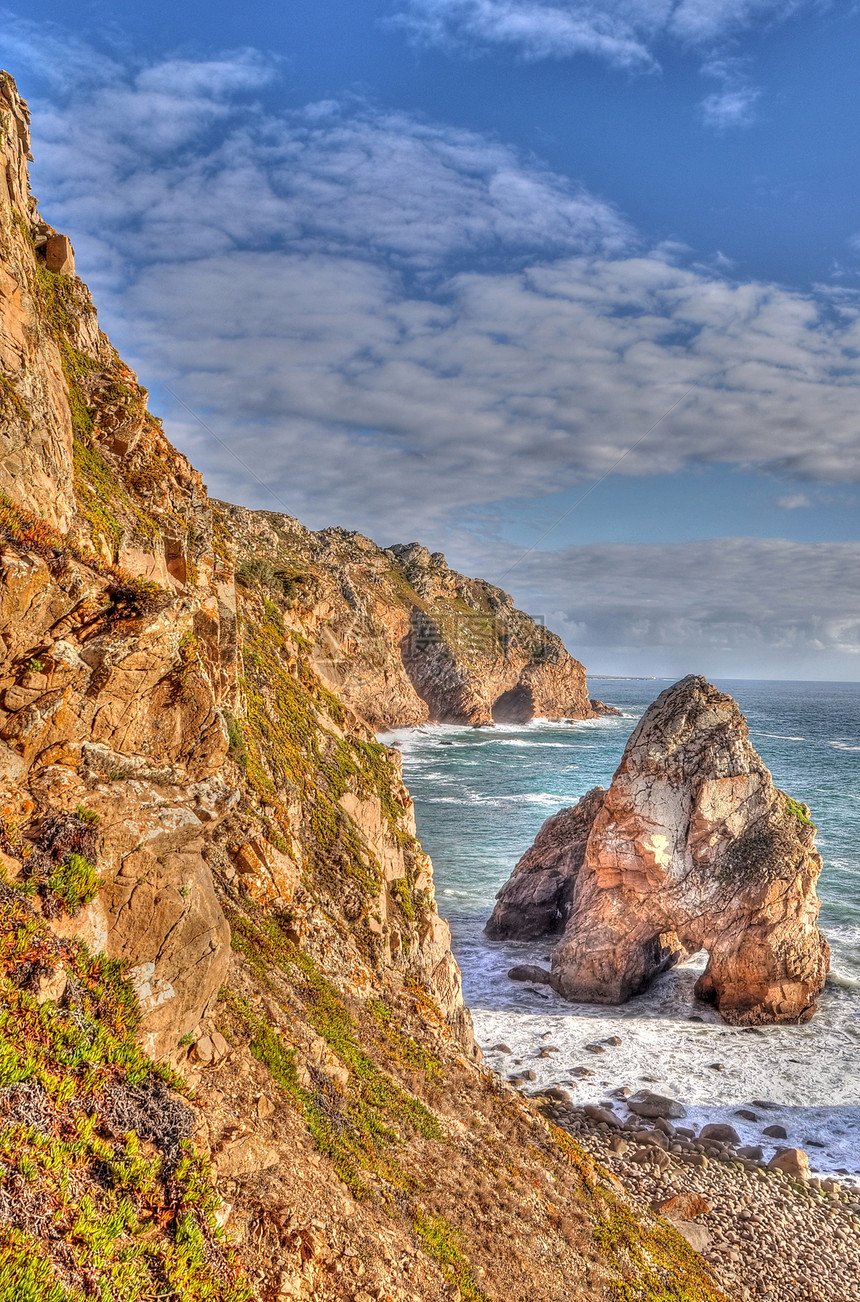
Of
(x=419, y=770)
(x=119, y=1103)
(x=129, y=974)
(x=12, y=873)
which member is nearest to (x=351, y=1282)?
(x=119, y=1103)

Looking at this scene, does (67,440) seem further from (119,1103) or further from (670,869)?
(670,869)

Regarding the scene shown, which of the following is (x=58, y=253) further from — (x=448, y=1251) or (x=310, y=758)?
(x=448, y=1251)

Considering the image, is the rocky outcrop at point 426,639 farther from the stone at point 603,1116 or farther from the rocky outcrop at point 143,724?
the stone at point 603,1116

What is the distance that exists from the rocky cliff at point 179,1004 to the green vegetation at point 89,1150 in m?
0.02

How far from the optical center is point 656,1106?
21.5m

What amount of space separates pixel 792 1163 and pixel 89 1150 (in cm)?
2142

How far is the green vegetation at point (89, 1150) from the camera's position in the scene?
4.63 metres

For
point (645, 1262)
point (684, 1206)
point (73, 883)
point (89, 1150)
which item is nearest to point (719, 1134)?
point (684, 1206)

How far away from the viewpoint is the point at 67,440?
1214cm

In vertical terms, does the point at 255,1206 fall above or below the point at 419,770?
above

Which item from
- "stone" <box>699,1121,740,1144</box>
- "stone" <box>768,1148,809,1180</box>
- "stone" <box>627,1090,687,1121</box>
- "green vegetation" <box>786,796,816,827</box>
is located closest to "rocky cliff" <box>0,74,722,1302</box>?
"stone" <box>768,1148,809,1180</box>

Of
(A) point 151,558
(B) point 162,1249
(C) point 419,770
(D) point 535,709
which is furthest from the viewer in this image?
(D) point 535,709

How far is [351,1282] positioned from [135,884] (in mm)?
4548

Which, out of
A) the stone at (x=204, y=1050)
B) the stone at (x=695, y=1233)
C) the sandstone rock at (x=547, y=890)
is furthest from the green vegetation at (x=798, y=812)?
the stone at (x=204, y=1050)
